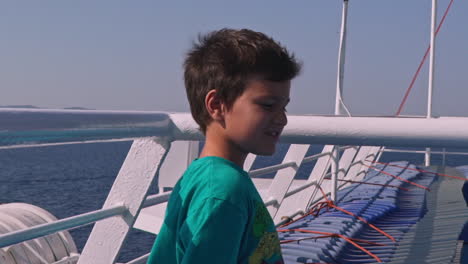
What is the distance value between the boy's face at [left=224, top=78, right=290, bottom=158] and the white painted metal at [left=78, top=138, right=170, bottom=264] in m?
0.51

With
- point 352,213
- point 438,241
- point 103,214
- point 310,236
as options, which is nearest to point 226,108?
point 103,214

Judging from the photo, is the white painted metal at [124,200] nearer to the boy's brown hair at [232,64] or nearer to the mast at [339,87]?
the boy's brown hair at [232,64]

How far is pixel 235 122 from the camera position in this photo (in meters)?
0.95

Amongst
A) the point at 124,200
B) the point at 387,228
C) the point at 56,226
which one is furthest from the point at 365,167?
the point at 56,226

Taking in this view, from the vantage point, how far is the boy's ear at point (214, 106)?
0.96 m

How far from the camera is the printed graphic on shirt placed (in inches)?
36.3

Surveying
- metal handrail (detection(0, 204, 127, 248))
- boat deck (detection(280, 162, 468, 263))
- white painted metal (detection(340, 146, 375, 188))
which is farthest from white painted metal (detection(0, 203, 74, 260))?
white painted metal (detection(340, 146, 375, 188))

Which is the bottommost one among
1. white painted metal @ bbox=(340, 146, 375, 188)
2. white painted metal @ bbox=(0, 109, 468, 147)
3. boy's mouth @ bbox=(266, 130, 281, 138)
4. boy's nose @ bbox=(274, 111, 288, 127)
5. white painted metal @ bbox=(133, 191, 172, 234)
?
white painted metal @ bbox=(133, 191, 172, 234)

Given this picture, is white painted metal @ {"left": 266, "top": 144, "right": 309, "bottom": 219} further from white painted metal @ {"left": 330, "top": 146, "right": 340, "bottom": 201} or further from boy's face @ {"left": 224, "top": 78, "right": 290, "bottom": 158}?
boy's face @ {"left": 224, "top": 78, "right": 290, "bottom": 158}

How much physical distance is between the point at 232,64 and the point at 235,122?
0.09 metres

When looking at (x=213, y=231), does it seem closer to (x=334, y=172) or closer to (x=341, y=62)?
(x=334, y=172)

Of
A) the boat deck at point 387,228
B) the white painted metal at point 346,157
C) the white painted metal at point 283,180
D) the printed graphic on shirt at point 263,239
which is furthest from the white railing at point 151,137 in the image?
the white painted metal at point 346,157

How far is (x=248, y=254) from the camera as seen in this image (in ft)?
3.02

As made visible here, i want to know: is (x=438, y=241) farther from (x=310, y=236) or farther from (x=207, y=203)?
(x=207, y=203)
